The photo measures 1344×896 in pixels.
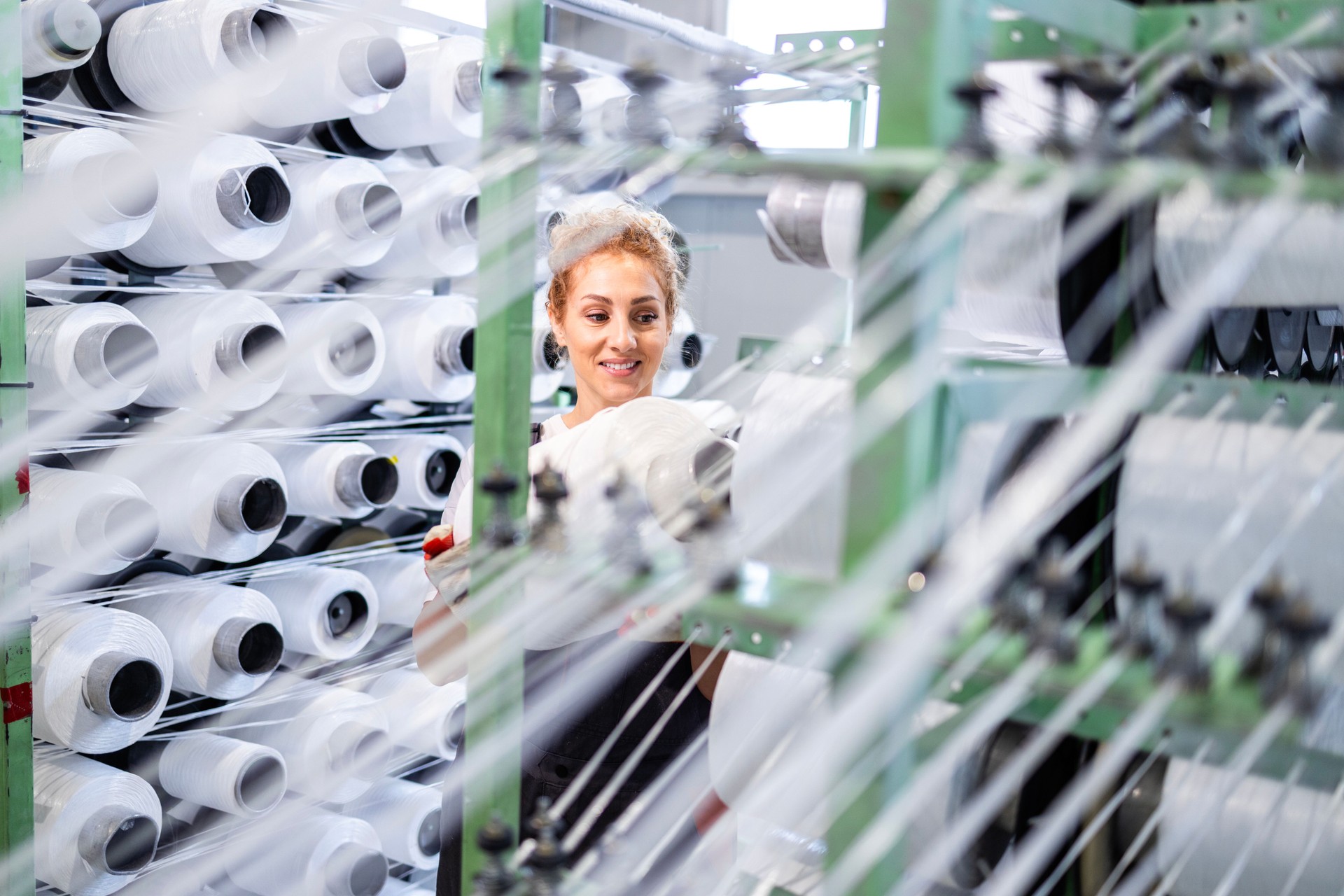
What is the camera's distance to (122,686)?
5.85 ft

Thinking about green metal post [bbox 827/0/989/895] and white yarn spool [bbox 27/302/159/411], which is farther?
white yarn spool [bbox 27/302/159/411]

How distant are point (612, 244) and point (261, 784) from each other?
43.6 inches

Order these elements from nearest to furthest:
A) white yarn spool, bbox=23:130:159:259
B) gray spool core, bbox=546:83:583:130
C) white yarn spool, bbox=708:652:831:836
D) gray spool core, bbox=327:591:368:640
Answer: gray spool core, bbox=546:83:583:130
white yarn spool, bbox=708:652:831:836
white yarn spool, bbox=23:130:159:259
gray spool core, bbox=327:591:368:640

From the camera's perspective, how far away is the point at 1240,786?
33.7 inches

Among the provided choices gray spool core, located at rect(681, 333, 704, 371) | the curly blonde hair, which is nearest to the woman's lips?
the curly blonde hair

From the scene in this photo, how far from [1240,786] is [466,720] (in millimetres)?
625

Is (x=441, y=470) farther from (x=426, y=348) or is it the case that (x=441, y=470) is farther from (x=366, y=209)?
(x=366, y=209)

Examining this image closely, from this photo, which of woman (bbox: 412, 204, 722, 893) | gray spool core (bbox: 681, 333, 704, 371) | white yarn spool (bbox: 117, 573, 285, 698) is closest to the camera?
woman (bbox: 412, 204, 722, 893)

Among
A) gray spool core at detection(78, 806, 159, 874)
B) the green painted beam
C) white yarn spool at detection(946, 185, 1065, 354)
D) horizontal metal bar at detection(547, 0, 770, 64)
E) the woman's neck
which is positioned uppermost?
horizontal metal bar at detection(547, 0, 770, 64)

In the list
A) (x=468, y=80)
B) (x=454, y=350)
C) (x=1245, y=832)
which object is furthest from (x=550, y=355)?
(x=1245, y=832)

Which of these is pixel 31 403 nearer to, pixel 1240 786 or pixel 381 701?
pixel 381 701

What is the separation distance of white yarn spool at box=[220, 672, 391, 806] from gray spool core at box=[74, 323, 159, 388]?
0.62 meters

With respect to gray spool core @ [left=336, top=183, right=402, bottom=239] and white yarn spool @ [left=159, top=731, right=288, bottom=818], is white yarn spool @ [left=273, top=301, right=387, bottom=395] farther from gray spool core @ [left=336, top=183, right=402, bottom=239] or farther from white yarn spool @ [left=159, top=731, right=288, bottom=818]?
white yarn spool @ [left=159, top=731, right=288, bottom=818]

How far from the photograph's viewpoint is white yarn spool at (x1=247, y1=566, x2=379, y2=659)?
2.09 m
